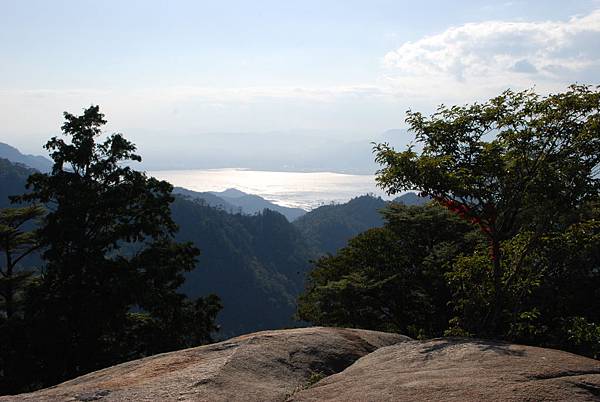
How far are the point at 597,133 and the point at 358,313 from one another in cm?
2030

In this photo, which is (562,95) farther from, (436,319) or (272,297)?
(272,297)

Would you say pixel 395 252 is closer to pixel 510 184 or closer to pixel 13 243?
pixel 510 184

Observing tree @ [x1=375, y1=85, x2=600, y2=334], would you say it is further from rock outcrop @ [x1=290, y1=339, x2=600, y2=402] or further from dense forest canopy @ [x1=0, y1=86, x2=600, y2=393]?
rock outcrop @ [x1=290, y1=339, x2=600, y2=402]

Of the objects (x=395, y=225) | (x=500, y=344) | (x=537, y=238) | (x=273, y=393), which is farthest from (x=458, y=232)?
(x=273, y=393)

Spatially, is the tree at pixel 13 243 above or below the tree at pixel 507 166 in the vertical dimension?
below

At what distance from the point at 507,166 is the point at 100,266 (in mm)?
20124

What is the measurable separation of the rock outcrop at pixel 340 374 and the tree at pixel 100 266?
47.6 ft

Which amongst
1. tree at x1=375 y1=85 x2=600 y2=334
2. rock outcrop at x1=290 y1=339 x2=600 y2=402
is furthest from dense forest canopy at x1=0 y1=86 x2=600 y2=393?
rock outcrop at x1=290 y1=339 x2=600 y2=402

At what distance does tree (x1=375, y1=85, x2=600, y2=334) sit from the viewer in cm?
1018

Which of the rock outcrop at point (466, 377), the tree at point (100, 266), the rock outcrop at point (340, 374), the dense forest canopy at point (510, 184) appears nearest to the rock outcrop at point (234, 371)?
the rock outcrop at point (340, 374)

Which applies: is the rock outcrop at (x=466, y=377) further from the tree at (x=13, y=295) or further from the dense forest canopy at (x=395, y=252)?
the tree at (x=13, y=295)

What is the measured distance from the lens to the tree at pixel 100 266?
23688 mm

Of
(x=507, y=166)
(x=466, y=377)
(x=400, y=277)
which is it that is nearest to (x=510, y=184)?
(x=507, y=166)

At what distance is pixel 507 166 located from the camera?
10.6m
